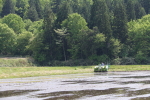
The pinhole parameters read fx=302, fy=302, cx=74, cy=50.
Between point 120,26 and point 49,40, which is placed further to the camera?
point 120,26

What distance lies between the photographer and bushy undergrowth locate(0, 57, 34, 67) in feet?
256

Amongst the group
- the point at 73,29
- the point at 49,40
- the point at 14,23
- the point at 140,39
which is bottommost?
the point at 140,39

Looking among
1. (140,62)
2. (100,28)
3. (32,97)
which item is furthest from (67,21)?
(32,97)

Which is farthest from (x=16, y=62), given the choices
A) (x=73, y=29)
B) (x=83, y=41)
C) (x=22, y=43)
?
(x=73, y=29)

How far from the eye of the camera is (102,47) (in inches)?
3580

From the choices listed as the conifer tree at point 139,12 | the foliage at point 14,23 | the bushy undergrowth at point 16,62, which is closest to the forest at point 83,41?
the bushy undergrowth at point 16,62

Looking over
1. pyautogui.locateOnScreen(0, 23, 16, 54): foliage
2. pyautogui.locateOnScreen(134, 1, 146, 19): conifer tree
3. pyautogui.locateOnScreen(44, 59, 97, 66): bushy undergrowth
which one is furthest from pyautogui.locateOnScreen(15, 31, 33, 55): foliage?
pyautogui.locateOnScreen(134, 1, 146, 19): conifer tree

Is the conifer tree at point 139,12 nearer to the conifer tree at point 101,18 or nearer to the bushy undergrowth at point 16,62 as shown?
the conifer tree at point 101,18

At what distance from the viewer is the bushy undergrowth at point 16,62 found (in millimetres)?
77975

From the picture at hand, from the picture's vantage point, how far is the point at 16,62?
8088 cm

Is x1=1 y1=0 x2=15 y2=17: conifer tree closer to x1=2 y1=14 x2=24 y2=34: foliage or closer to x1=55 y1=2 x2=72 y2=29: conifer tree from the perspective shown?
x1=2 y1=14 x2=24 y2=34: foliage

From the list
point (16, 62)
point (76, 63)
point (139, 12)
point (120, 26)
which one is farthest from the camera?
point (139, 12)

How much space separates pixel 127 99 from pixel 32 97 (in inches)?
318

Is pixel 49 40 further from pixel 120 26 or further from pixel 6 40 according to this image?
pixel 120 26
